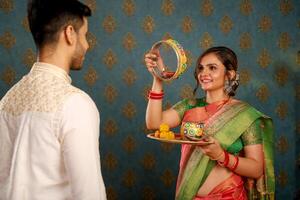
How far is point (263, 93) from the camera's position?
360cm

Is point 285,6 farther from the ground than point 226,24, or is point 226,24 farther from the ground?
point 285,6

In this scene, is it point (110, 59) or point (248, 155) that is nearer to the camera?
point (248, 155)

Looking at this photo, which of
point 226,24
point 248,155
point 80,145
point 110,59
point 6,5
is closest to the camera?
point 80,145

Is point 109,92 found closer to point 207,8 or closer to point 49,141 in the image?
point 207,8

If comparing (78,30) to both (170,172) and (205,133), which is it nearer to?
(205,133)

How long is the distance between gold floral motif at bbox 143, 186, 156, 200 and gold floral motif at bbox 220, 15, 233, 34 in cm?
156

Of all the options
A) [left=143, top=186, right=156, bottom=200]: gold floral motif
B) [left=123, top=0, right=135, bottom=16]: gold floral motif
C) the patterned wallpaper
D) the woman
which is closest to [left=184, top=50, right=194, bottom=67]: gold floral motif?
the patterned wallpaper

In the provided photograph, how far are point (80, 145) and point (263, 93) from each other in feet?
9.06

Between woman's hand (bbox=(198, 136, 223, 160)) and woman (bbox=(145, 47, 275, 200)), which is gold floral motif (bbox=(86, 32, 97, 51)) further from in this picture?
woman's hand (bbox=(198, 136, 223, 160))

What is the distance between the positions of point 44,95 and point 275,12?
2924mm

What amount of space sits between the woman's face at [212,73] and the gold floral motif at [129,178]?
160 centimetres

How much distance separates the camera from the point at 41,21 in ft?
4.12

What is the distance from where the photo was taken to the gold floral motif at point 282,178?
362 cm

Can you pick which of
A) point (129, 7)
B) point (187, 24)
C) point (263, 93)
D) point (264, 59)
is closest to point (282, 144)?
point (263, 93)
